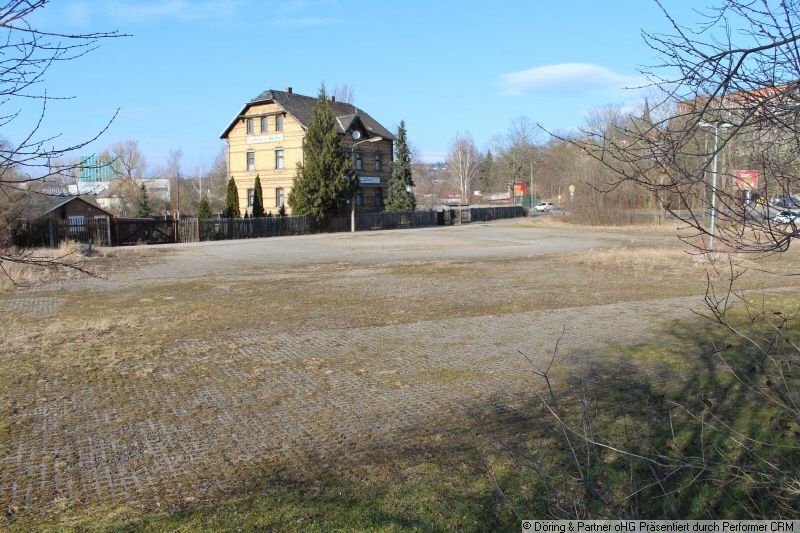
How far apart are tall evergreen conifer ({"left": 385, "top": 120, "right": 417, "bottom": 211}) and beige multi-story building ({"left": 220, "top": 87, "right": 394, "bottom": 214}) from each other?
182 inches

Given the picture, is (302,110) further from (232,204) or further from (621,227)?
(621,227)

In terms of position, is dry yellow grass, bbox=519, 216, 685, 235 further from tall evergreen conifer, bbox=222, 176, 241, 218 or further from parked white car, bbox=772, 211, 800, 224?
parked white car, bbox=772, 211, 800, 224

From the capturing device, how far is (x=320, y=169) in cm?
4216

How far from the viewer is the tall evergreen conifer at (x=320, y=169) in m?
42.0

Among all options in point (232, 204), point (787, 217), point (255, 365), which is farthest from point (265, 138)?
point (787, 217)

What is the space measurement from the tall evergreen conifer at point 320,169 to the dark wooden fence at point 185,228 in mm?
1241

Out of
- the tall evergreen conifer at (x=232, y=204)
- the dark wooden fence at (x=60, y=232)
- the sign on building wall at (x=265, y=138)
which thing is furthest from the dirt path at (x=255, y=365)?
the sign on building wall at (x=265, y=138)

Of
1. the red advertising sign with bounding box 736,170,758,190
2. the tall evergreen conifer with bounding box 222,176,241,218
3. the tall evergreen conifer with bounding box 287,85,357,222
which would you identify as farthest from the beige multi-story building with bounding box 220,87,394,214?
the red advertising sign with bounding box 736,170,758,190

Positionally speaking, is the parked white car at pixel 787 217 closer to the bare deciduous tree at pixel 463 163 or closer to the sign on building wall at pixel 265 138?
the sign on building wall at pixel 265 138

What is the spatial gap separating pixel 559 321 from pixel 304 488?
24.4 ft

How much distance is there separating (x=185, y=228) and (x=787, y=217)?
36.1m

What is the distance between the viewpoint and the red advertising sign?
289 cm

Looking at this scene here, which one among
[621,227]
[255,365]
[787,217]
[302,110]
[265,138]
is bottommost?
[255,365]

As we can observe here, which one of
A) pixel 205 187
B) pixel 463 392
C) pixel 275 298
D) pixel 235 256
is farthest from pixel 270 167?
pixel 205 187
